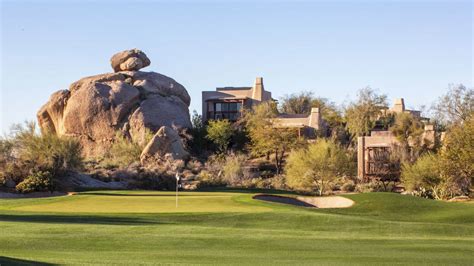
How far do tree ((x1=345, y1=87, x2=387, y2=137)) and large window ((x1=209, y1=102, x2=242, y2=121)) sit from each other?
43.1 feet

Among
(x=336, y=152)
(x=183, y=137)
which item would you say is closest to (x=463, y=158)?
(x=336, y=152)

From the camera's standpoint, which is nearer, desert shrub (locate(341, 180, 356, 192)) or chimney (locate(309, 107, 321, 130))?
desert shrub (locate(341, 180, 356, 192))

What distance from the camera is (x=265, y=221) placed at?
3472cm

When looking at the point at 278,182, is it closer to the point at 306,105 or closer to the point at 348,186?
the point at 348,186

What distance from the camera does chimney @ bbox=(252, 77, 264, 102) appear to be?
104 metres

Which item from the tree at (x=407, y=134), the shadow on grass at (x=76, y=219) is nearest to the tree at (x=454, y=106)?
the tree at (x=407, y=134)

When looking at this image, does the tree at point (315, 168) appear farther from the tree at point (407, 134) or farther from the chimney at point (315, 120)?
the chimney at point (315, 120)

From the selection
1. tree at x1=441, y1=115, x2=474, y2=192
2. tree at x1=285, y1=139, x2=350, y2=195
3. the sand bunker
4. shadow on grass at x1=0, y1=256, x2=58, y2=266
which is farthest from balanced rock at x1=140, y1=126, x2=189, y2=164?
shadow on grass at x1=0, y1=256, x2=58, y2=266

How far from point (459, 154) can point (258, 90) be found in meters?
53.2

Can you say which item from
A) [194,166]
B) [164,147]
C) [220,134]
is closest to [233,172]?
[194,166]

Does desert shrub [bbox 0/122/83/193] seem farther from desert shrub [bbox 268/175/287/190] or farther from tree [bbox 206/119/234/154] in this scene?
tree [bbox 206/119/234/154]

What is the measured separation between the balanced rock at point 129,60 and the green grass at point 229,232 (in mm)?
54722

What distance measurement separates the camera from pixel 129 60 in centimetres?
10044

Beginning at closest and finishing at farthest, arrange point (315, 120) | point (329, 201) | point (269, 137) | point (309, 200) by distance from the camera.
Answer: point (329, 201) < point (309, 200) < point (269, 137) < point (315, 120)
